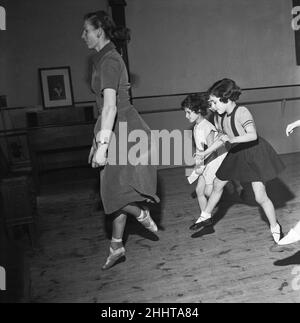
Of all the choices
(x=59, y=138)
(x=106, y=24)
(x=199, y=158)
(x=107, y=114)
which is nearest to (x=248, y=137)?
(x=199, y=158)

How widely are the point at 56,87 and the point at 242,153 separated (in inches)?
113

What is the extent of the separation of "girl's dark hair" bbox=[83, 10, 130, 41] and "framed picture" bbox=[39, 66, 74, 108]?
264cm

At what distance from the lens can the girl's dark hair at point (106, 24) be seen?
6.95 ft

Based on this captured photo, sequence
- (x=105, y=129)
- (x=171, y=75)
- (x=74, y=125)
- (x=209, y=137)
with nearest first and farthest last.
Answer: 1. (x=105, y=129)
2. (x=209, y=137)
3. (x=74, y=125)
4. (x=171, y=75)

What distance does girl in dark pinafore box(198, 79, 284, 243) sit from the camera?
243cm

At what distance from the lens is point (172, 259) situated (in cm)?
245

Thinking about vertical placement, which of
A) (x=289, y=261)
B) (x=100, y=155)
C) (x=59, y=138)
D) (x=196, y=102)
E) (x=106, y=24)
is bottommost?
(x=289, y=261)

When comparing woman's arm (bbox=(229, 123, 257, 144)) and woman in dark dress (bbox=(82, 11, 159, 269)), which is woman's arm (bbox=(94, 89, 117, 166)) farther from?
woman's arm (bbox=(229, 123, 257, 144))

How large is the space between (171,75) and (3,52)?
210cm

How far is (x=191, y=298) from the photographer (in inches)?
78.0

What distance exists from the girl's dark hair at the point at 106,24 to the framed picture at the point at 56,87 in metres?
2.64

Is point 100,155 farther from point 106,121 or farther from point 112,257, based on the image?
point 112,257
